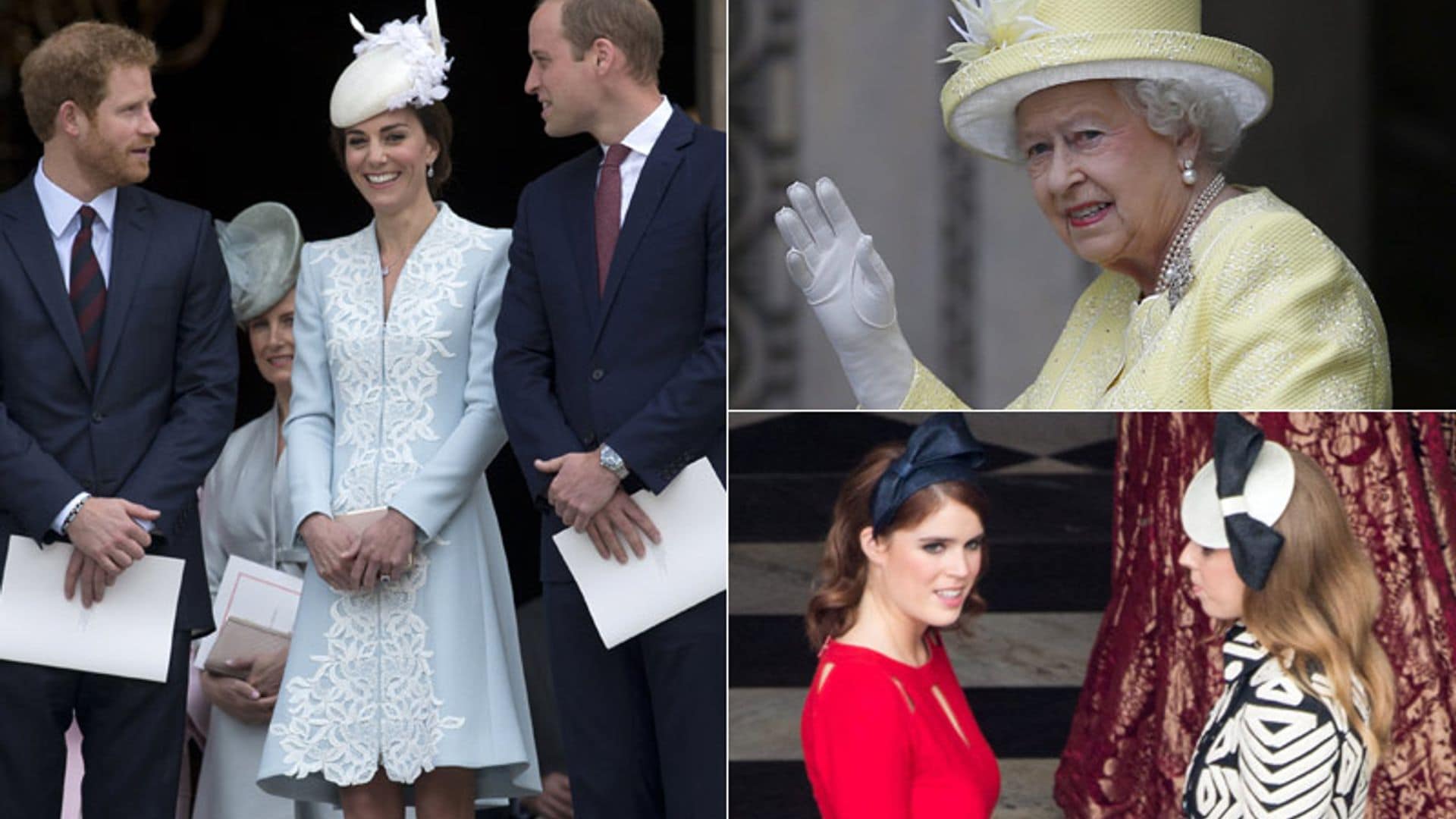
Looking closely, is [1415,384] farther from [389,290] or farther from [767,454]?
[389,290]

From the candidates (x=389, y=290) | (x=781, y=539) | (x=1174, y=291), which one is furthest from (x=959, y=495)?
(x=389, y=290)

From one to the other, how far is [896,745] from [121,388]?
1676mm

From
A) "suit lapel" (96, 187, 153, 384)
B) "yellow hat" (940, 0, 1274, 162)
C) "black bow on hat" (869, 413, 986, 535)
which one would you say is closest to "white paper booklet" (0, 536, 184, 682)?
"suit lapel" (96, 187, 153, 384)

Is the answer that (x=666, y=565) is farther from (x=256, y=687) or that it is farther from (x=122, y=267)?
(x=122, y=267)

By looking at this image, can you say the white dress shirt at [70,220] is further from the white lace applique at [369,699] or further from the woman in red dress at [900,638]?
the woman in red dress at [900,638]

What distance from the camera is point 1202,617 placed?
414 cm

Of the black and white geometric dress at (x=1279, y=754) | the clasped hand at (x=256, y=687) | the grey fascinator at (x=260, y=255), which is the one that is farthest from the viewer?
the grey fascinator at (x=260, y=255)

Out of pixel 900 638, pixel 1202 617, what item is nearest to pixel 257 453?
pixel 900 638

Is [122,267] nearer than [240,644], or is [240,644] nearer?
[122,267]

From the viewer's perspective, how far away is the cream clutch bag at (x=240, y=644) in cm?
508

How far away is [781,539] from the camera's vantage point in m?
4.28

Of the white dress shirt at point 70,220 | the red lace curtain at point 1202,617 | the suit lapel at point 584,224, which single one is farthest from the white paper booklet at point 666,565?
the white dress shirt at point 70,220

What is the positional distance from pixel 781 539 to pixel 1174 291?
32.9 inches

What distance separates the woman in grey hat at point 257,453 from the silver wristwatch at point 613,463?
3.39ft
